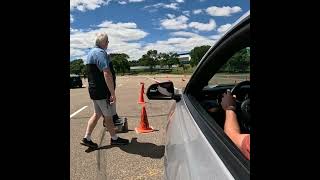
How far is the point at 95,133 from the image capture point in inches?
308

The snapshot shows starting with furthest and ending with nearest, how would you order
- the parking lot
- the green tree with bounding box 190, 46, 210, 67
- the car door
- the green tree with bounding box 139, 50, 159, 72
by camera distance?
1. the green tree with bounding box 139, 50, 159, 72
2. the parking lot
3. the green tree with bounding box 190, 46, 210, 67
4. the car door

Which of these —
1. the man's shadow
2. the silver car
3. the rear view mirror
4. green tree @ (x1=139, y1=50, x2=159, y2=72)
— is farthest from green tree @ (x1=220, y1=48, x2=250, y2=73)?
green tree @ (x1=139, y1=50, x2=159, y2=72)

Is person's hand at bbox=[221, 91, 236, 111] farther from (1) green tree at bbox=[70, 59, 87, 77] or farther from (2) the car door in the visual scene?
(1) green tree at bbox=[70, 59, 87, 77]

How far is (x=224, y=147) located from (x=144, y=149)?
184 inches

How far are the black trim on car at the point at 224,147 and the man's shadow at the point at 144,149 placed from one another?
139 inches

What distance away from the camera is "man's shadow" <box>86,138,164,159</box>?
5.89m

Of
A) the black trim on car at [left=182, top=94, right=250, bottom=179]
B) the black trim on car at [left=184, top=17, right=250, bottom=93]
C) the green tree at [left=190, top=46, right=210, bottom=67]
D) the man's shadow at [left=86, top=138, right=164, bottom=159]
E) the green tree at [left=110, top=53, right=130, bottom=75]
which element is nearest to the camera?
the black trim on car at [left=182, top=94, right=250, bottom=179]

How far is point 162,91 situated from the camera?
327 centimetres

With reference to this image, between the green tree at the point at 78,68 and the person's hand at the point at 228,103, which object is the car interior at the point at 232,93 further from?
the green tree at the point at 78,68

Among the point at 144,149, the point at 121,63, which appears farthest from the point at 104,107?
the point at 121,63

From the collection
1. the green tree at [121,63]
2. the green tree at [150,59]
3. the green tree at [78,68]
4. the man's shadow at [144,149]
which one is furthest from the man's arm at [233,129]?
the green tree at [150,59]
